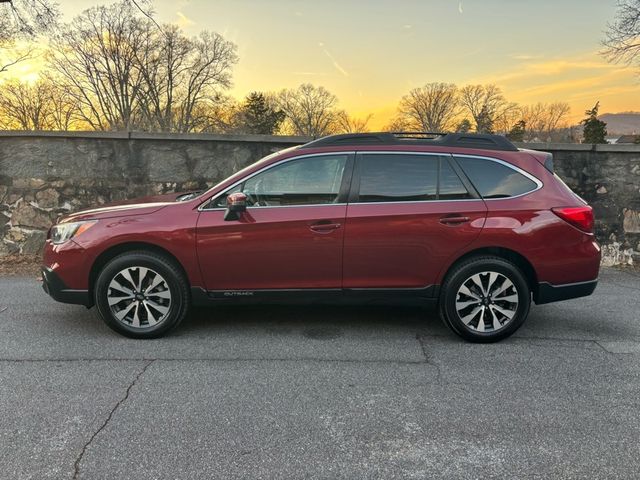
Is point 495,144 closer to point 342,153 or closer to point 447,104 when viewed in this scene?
point 342,153

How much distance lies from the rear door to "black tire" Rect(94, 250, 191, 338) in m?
1.51

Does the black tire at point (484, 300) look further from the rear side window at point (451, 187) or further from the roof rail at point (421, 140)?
the roof rail at point (421, 140)

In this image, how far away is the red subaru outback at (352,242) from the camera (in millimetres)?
4145

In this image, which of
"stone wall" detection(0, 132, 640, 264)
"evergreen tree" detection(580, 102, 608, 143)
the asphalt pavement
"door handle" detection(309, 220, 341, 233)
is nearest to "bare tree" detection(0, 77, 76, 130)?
"stone wall" detection(0, 132, 640, 264)

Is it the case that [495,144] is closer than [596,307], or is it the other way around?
[495,144]

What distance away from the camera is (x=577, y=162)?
7.64 metres

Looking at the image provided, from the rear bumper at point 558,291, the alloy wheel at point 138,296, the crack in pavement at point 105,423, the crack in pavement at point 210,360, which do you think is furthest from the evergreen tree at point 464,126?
the crack in pavement at point 105,423

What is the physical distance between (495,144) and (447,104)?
59.5 meters

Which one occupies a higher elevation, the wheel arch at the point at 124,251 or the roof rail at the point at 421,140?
the roof rail at the point at 421,140

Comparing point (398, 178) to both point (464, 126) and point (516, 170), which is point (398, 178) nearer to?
point (516, 170)

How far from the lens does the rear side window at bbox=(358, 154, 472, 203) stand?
4211 millimetres

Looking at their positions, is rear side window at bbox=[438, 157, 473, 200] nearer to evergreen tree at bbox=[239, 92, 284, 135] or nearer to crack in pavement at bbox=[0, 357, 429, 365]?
crack in pavement at bbox=[0, 357, 429, 365]

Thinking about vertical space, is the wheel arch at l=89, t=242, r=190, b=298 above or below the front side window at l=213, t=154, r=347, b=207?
below

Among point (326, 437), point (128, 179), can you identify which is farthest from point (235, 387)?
point (128, 179)
